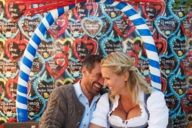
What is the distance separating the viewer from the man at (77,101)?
10.8 feet

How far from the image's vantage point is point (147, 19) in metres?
4.29

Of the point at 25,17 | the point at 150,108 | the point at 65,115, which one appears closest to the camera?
the point at 150,108

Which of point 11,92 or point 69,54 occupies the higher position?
point 69,54

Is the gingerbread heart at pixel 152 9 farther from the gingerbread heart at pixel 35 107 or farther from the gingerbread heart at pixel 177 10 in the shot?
the gingerbread heart at pixel 35 107

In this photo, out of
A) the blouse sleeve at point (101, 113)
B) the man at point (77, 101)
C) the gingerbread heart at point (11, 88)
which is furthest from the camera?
the gingerbread heart at point (11, 88)

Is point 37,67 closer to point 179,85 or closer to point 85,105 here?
point 85,105

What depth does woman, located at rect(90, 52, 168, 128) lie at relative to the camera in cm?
308

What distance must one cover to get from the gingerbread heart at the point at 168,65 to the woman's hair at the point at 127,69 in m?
1.24

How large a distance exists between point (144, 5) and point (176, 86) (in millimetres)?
895

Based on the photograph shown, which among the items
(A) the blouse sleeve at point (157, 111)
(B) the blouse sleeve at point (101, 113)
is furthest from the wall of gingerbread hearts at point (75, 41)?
(A) the blouse sleeve at point (157, 111)

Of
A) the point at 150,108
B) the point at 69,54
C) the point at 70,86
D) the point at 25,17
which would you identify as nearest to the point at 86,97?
the point at 70,86

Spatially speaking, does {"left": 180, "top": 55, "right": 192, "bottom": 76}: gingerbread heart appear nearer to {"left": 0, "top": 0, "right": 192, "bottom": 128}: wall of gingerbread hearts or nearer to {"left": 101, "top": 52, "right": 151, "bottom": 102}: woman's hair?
{"left": 0, "top": 0, "right": 192, "bottom": 128}: wall of gingerbread hearts

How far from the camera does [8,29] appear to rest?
4219mm

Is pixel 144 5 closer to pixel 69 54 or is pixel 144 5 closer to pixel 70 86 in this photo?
pixel 69 54
